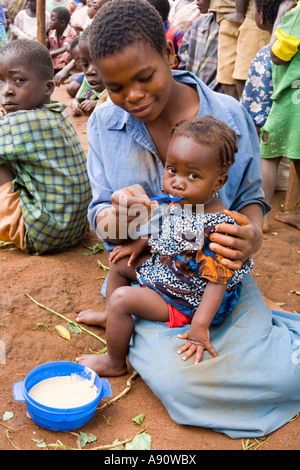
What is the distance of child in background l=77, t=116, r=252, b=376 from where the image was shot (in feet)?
5.89

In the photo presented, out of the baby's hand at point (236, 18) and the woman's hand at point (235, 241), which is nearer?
the woman's hand at point (235, 241)

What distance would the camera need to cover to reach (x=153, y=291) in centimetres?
203

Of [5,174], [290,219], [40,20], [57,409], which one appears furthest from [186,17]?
[57,409]

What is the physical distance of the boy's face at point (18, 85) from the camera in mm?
2920

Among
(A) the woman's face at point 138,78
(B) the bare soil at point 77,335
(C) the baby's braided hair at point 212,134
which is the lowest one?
(B) the bare soil at point 77,335

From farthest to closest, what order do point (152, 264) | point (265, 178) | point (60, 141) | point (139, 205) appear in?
1. point (265, 178)
2. point (60, 141)
3. point (152, 264)
4. point (139, 205)

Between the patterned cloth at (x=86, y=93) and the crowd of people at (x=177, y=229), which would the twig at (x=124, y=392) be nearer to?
the crowd of people at (x=177, y=229)

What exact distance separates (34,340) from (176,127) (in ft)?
3.73

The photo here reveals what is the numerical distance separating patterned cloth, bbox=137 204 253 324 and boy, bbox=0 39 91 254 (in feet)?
3.47

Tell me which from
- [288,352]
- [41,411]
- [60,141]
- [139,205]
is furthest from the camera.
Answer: [60,141]

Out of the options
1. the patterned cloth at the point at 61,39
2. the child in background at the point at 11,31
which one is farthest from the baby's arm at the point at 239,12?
the child in background at the point at 11,31

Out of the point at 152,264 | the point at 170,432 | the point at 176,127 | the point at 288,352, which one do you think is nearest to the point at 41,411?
the point at 170,432

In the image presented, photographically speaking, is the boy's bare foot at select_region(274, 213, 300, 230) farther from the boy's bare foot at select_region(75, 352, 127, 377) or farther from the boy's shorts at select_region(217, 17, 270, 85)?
the boy's bare foot at select_region(75, 352, 127, 377)
